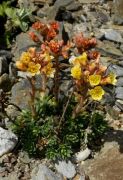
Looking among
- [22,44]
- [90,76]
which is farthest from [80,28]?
[90,76]

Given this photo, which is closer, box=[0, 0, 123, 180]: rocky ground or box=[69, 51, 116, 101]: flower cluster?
box=[69, 51, 116, 101]: flower cluster

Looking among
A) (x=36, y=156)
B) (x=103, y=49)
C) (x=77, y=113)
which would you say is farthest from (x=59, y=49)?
(x=103, y=49)

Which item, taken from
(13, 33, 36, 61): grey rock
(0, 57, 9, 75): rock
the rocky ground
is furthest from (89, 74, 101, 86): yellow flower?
(13, 33, 36, 61): grey rock

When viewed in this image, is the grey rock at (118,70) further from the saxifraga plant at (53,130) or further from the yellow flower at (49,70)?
the yellow flower at (49,70)

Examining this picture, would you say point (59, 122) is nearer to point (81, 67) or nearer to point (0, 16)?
point (81, 67)

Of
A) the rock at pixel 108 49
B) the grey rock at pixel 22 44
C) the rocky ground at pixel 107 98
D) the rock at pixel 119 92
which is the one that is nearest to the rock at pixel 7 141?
the rocky ground at pixel 107 98

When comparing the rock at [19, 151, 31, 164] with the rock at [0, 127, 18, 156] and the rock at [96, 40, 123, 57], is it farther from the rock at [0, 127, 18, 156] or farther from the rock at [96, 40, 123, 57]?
the rock at [96, 40, 123, 57]
